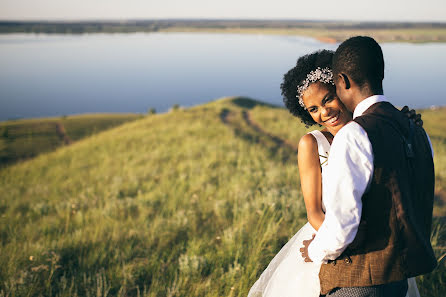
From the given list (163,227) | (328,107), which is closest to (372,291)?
(328,107)

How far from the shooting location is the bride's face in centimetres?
201

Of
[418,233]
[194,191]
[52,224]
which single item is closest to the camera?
[418,233]

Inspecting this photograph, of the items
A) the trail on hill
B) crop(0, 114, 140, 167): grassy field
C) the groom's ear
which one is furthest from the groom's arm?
crop(0, 114, 140, 167): grassy field

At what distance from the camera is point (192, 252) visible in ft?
13.5

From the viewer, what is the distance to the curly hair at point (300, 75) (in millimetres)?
2170

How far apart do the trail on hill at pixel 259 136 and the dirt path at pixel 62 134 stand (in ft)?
69.8

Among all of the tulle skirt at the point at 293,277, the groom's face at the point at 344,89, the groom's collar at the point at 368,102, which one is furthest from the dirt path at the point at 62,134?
the groom's collar at the point at 368,102

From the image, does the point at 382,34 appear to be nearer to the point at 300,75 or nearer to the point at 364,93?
the point at 300,75

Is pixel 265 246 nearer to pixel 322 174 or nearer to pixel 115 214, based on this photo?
pixel 322 174

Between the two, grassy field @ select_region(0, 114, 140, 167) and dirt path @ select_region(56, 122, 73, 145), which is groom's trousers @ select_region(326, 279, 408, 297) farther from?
dirt path @ select_region(56, 122, 73, 145)

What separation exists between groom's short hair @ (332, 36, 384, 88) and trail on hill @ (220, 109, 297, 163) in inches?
320

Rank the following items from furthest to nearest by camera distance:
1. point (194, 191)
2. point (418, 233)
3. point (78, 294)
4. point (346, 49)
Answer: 1. point (194, 191)
2. point (78, 294)
3. point (346, 49)
4. point (418, 233)

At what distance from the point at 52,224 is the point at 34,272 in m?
2.13

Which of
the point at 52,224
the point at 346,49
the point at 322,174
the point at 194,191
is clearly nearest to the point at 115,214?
the point at 52,224
